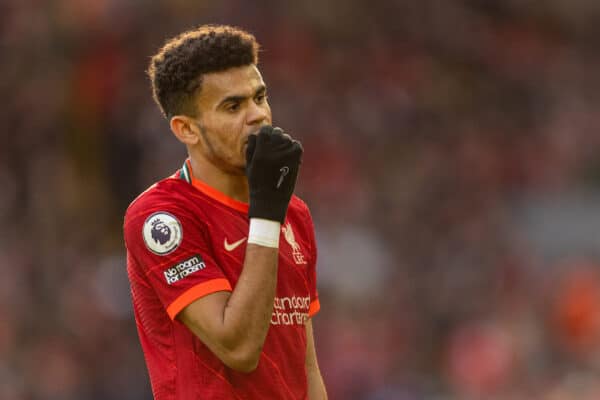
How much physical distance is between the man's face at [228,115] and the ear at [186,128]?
0.09ft

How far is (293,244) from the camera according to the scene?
3.98m

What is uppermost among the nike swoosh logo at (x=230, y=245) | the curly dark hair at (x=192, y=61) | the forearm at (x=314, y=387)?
the curly dark hair at (x=192, y=61)

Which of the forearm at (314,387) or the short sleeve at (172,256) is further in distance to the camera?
the forearm at (314,387)

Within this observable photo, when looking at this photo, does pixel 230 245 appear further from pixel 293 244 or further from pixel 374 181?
pixel 374 181

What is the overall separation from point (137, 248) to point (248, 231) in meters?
0.37

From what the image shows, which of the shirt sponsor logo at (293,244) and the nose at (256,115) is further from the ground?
the nose at (256,115)

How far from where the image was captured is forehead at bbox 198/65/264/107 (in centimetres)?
374

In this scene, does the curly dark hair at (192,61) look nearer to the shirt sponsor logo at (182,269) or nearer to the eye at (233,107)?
the eye at (233,107)

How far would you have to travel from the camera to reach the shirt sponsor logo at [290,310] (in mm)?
3754

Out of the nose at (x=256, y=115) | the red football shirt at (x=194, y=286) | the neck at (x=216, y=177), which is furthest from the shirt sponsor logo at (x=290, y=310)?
the nose at (x=256, y=115)

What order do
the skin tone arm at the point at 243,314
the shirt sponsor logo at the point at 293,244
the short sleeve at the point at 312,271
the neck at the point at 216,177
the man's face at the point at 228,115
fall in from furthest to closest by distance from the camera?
the short sleeve at the point at 312,271
the shirt sponsor logo at the point at 293,244
the neck at the point at 216,177
the man's face at the point at 228,115
the skin tone arm at the point at 243,314

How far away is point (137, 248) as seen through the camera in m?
3.65

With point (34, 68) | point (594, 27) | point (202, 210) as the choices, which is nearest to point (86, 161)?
point (34, 68)

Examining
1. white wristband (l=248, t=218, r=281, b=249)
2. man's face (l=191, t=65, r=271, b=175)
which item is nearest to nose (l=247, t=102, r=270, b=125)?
man's face (l=191, t=65, r=271, b=175)
